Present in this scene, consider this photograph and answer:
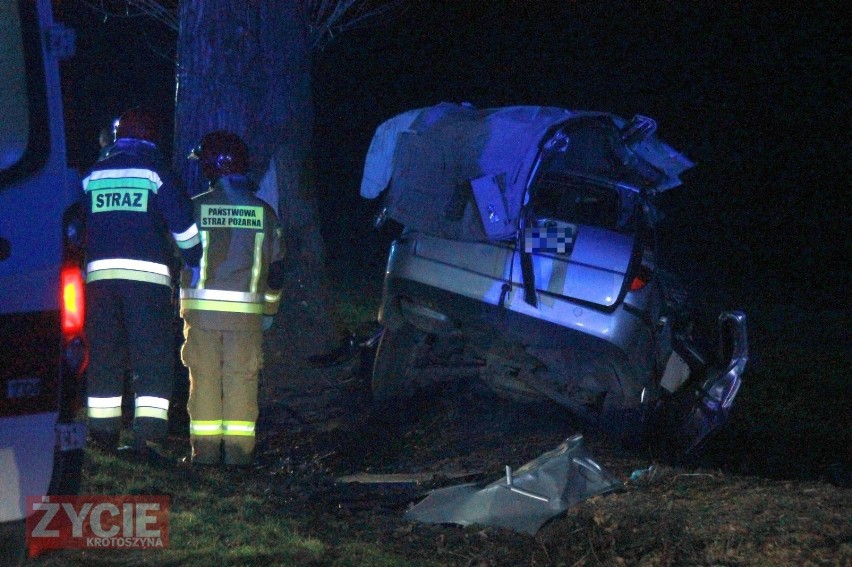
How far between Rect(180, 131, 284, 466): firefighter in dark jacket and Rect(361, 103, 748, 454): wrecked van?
0.86m

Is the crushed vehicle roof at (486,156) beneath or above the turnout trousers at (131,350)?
above

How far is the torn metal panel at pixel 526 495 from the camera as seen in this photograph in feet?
15.6

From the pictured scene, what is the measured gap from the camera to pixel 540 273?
5.74 meters

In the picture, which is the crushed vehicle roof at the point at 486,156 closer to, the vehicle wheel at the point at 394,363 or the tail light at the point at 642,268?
the tail light at the point at 642,268

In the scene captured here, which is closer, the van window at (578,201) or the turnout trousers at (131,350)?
the turnout trousers at (131,350)

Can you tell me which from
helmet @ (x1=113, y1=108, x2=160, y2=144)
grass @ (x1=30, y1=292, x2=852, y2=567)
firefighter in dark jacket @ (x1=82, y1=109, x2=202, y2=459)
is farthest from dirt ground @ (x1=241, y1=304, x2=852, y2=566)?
helmet @ (x1=113, y1=108, x2=160, y2=144)

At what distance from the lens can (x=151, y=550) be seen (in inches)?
169

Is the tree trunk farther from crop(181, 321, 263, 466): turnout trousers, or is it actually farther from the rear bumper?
crop(181, 321, 263, 466): turnout trousers

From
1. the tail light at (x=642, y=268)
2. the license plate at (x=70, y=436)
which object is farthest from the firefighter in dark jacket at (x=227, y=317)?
the license plate at (x=70, y=436)

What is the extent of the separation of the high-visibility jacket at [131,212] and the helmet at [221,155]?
0.35 m

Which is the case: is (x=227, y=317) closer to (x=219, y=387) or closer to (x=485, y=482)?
(x=219, y=387)

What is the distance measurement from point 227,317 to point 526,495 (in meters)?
2.00

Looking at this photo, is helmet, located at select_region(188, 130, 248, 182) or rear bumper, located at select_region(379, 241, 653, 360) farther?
helmet, located at select_region(188, 130, 248, 182)

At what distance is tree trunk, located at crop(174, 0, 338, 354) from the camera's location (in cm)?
720
